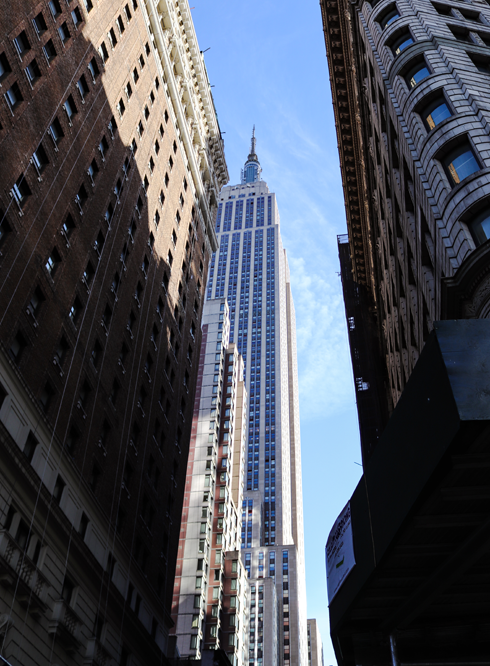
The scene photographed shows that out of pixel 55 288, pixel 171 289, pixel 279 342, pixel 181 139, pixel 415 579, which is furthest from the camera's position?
pixel 279 342

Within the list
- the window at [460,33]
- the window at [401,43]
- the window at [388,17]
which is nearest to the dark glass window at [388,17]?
the window at [388,17]

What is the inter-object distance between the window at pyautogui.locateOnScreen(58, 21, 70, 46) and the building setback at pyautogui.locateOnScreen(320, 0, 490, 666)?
17493 mm

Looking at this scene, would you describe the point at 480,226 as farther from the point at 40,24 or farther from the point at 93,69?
the point at 93,69

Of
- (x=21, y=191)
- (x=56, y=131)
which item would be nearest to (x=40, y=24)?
(x=56, y=131)

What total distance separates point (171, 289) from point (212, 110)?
85.9ft

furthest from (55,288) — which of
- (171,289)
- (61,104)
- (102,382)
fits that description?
(171,289)

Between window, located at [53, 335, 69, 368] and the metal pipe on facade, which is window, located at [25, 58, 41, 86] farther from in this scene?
the metal pipe on facade

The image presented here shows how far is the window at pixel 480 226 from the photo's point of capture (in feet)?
67.6

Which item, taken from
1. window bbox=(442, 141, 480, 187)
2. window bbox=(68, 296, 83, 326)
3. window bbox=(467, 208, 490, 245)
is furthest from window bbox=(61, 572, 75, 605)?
window bbox=(442, 141, 480, 187)

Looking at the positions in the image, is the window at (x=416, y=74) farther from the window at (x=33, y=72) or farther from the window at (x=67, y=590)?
the window at (x=67, y=590)

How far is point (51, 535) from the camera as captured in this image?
93.7ft

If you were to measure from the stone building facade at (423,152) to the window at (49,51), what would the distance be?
17718mm

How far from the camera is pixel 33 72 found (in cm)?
3456

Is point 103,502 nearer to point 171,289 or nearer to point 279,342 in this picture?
point 171,289
